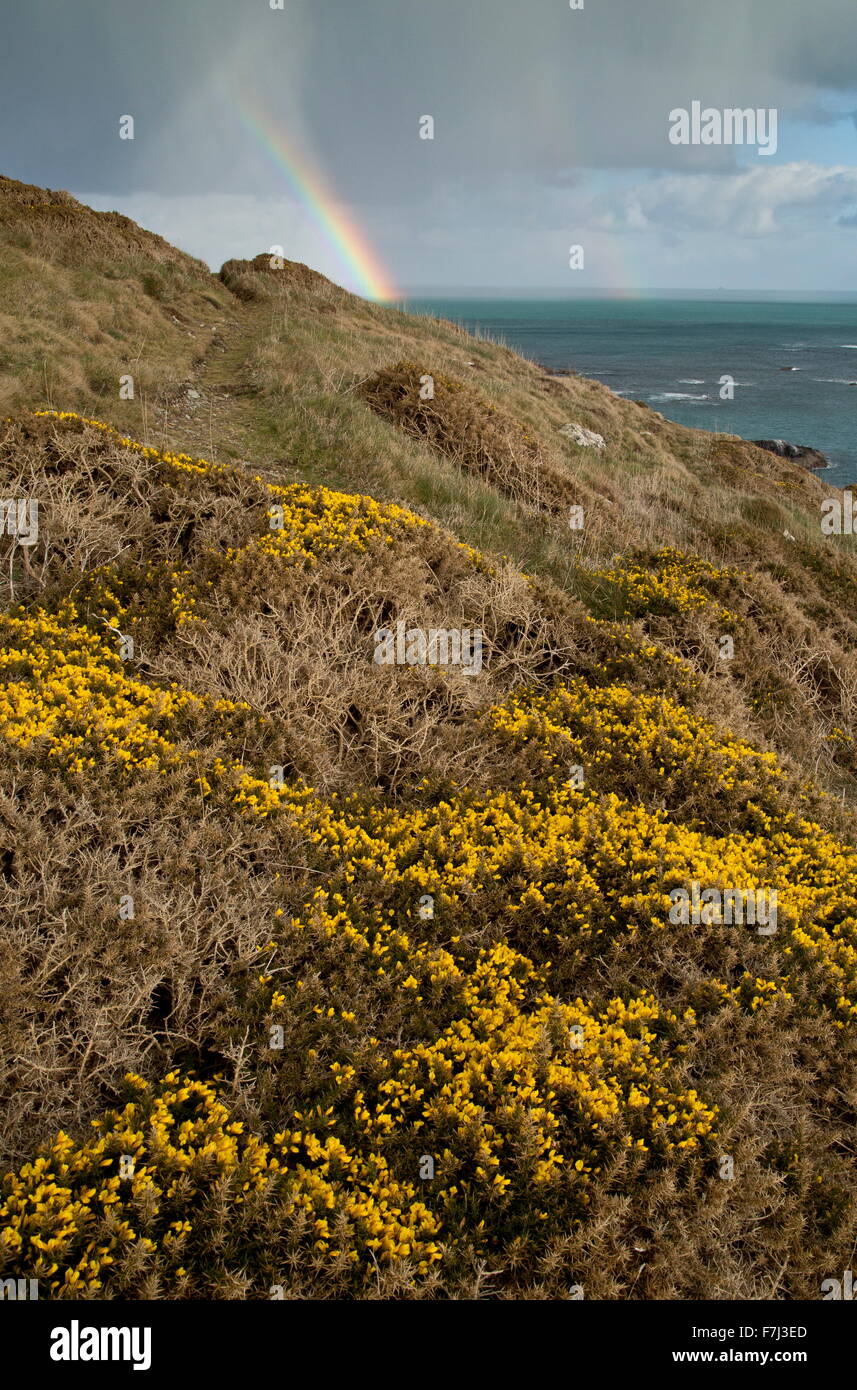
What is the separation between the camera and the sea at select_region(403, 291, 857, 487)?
53.1 metres

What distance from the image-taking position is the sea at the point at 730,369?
53.1m

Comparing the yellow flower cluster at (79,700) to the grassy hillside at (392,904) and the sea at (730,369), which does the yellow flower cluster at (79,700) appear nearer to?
the grassy hillside at (392,904)

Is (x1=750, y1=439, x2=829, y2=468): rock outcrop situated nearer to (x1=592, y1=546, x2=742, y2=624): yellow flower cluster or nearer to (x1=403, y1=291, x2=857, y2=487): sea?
(x1=403, y1=291, x2=857, y2=487): sea

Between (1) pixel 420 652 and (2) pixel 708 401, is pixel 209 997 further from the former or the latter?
(2) pixel 708 401

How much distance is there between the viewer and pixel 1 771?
14.6 feet

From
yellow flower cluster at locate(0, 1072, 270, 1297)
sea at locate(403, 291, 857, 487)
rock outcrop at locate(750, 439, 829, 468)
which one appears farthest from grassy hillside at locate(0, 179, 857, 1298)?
rock outcrop at locate(750, 439, 829, 468)

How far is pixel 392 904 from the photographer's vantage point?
486 cm

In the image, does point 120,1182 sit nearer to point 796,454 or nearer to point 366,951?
point 366,951

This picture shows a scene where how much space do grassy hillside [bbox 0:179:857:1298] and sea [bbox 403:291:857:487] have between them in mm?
23967

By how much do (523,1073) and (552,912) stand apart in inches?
54.1

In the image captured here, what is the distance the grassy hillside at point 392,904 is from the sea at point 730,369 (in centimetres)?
2397

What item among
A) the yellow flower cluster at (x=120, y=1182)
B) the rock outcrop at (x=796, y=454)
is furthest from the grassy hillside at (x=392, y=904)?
the rock outcrop at (x=796, y=454)

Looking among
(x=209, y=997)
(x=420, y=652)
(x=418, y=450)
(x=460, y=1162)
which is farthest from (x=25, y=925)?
(x=418, y=450)

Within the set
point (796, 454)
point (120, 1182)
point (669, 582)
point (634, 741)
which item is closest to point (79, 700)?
point (120, 1182)
